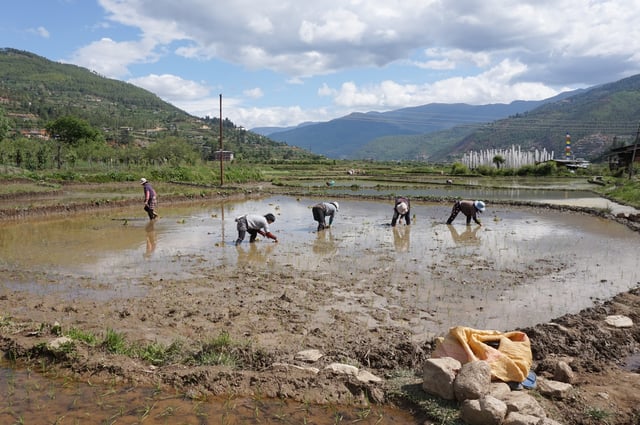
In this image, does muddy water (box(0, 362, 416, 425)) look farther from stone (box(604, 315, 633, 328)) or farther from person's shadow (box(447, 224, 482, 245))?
person's shadow (box(447, 224, 482, 245))

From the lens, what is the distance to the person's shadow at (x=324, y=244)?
12406 mm

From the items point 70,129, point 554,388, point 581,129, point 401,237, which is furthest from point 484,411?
point 581,129

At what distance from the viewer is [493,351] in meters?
4.92

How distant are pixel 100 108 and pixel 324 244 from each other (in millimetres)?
123296

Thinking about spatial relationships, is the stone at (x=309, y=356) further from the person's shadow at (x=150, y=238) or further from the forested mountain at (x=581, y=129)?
the forested mountain at (x=581, y=129)

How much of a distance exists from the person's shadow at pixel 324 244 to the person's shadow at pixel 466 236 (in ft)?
12.5

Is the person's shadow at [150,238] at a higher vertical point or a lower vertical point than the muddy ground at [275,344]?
higher

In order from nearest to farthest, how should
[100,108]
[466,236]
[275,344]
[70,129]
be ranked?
[275,344] < [466,236] < [70,129] < [100,108]

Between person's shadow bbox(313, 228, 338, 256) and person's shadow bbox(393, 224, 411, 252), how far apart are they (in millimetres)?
1801

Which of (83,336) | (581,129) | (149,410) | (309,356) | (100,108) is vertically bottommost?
(149,410)

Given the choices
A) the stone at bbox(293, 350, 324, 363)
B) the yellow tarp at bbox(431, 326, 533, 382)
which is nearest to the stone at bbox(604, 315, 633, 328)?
the yellow tarp at bbox(431, 326, 533, 382)

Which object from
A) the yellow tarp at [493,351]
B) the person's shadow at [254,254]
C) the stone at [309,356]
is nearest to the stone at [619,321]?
the yellow tarp at [493,351]

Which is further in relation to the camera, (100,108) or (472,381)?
(100,108)

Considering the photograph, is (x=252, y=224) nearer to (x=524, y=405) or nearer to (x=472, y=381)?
(x=472, y=381)
